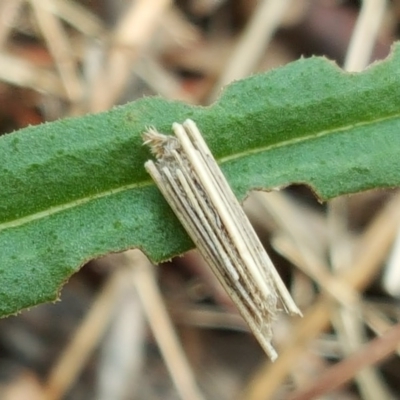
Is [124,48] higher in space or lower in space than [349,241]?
higher

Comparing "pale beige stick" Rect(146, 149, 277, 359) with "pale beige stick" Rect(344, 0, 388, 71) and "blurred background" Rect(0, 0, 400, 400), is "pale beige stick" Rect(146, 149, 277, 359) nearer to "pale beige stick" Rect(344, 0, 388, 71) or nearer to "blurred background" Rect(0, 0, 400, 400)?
"blurred background" Rect(0, 0, 400, 400)

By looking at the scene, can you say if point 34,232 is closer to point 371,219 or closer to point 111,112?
point 111,112

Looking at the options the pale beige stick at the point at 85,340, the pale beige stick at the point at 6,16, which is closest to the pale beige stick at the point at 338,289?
the pale beige stick at the point at 85,340

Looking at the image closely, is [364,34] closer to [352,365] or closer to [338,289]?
[338,289]

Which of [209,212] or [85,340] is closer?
[209,212]

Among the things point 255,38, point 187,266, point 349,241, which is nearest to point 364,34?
point 255,38

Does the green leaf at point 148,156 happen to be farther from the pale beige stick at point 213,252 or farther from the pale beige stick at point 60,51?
the pale beige stick at point 60,51
